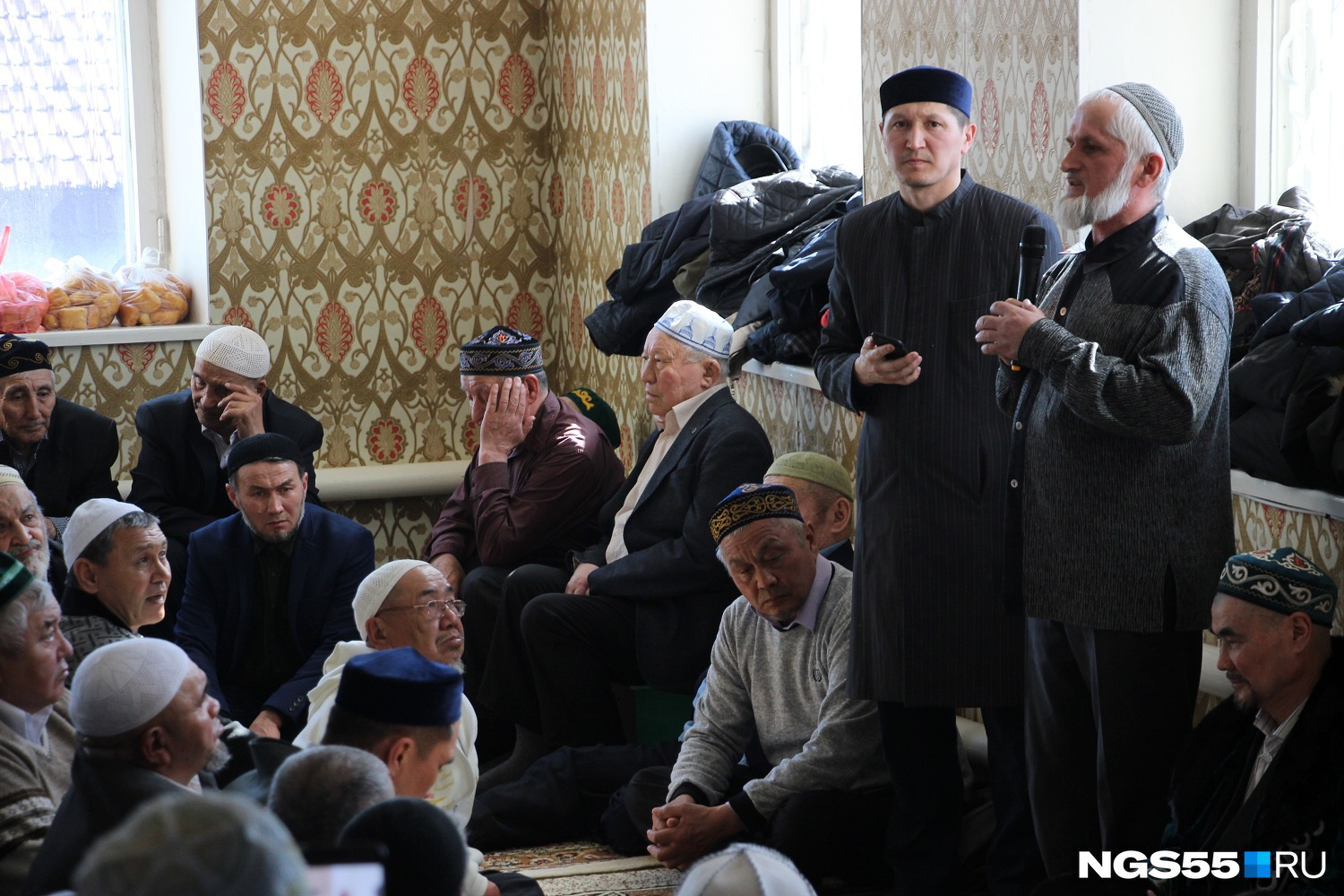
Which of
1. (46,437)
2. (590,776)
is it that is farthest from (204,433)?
(590,776)

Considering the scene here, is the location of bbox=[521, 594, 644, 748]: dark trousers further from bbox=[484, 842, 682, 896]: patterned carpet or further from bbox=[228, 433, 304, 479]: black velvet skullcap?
bbox=[228, 433, 304, 479]: black velvet skullcap

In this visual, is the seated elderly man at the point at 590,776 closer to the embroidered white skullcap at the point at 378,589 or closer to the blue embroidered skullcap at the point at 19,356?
the embroidered white skullcap at the point at 378,589

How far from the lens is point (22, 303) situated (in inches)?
234

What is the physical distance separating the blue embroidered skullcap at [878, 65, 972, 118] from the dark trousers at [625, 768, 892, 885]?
4.79 feet

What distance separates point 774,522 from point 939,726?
0.58 m

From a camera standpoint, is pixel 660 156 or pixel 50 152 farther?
pixel 50 152

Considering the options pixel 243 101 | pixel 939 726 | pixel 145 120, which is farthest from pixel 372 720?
pixel 145 120

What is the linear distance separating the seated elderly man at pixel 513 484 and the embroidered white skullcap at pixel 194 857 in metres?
3.75

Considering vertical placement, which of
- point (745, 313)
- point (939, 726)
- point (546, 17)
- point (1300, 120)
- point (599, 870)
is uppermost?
point (546, 17)

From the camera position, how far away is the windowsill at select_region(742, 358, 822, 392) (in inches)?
165

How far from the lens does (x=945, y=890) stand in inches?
125

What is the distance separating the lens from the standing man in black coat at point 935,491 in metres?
3.04

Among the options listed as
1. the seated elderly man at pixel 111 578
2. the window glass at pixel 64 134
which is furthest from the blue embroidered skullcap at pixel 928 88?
the window glass at pixel 64 134

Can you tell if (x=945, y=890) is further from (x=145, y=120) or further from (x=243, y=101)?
(x=145, y=120)
